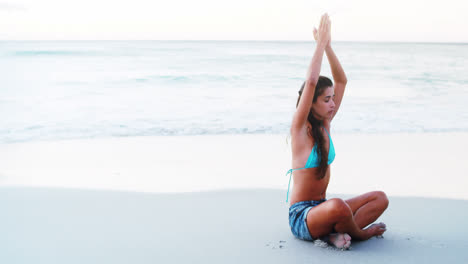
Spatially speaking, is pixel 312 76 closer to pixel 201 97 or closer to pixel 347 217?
pixel 347 217

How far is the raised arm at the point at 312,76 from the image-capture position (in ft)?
8.79

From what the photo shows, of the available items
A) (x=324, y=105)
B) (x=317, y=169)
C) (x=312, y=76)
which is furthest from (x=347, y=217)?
(x=312, y=76)

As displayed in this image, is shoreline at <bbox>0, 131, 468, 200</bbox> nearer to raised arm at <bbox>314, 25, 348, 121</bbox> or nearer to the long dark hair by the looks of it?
raised arm at <bbox>314, 25, 348, 121</bbox>

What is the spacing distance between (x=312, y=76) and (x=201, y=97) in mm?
11052

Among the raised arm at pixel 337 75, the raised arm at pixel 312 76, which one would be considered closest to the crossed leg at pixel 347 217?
the raised arm at pixel 312 76

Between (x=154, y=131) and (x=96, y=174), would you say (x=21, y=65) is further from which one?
(x=96, y=174)

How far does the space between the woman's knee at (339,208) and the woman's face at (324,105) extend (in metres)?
0.53

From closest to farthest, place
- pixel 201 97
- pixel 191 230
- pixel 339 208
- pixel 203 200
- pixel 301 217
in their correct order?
pixel 339 208 → pixel 301 217 → pixel 191 230 → pixel 203 200 → pixel 201 97

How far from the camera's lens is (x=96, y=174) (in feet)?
16.0

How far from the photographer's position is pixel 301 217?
2.90m

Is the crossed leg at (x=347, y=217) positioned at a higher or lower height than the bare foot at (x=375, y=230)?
higher

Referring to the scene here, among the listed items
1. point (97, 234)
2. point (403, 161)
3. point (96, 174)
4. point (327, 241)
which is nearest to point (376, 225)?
point (327, 241)

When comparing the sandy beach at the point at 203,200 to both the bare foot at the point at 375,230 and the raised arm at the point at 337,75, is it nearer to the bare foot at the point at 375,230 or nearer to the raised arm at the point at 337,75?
the bare foot at the point at 375,230
